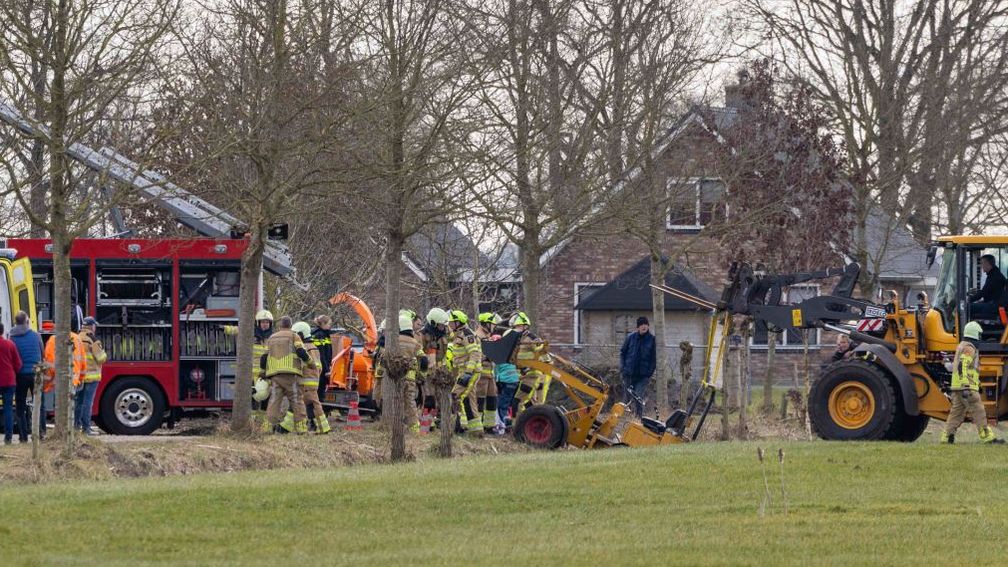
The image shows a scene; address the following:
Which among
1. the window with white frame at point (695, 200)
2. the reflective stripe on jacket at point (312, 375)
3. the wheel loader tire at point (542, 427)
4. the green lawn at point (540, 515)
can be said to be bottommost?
the green lawn at point (540, 515)

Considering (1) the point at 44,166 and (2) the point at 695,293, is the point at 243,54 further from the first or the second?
(2) the point at 695,293

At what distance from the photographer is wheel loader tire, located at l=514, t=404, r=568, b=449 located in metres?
22.6

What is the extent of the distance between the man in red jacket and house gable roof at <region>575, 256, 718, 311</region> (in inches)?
851

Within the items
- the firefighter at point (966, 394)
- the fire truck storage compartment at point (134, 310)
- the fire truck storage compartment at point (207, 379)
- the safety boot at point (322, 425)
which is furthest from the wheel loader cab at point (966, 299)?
the fire truck storage compartment at point (134, 310)

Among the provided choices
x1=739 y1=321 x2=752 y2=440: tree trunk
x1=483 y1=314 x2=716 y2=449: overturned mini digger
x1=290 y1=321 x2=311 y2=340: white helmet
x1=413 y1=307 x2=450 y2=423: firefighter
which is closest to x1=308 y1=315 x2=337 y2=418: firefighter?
x1=290 y1=321 x2=311 y2=340: white helmet

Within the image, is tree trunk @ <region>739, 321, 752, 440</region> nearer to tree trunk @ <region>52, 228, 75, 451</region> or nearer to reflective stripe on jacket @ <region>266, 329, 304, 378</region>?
reflective stripe on jacket @ <region>266, 329, 304, 378</region>

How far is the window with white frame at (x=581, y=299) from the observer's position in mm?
42812

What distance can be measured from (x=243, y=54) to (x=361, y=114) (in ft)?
5.06

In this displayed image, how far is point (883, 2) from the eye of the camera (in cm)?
3228

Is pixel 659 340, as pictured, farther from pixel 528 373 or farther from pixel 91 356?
pixel 91 356

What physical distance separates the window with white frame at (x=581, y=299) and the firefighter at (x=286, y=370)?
20.6m

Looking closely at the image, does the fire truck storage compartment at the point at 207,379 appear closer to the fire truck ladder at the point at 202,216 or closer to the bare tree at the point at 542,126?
the fire truck ladder at the point at 202,216

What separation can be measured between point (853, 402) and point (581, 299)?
21.9 meters

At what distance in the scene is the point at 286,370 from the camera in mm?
22219
